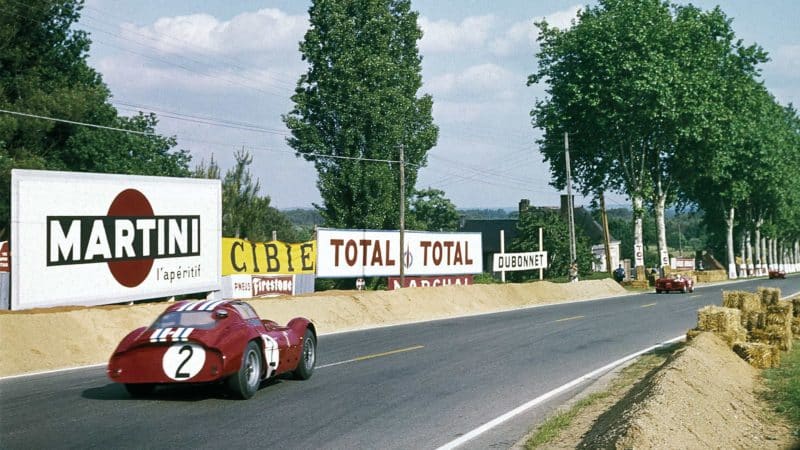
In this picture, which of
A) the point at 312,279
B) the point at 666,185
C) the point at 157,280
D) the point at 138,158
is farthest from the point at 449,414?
the point at 666,185

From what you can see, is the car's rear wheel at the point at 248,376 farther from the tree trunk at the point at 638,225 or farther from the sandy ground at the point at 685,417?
the tree trunk at the point at 638,225

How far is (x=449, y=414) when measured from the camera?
1161cm

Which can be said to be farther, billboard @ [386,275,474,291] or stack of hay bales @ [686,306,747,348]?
billboard @ [386,275,474,291]

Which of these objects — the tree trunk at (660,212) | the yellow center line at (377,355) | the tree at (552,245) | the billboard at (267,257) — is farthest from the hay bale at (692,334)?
the tree trunk at (660,212)

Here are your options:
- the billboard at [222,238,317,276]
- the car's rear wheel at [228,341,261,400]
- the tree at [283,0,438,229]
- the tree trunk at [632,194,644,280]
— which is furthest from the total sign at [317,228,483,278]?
the car's rear wheel at [228,341,261,400]

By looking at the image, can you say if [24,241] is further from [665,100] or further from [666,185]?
[666,185]

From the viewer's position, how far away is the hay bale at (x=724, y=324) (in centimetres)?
1747

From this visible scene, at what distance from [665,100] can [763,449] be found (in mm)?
55020

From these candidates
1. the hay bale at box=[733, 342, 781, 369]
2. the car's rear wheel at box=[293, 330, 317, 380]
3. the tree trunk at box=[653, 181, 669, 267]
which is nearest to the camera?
the car's rear wheel at box=[293, 330, 317, 380]

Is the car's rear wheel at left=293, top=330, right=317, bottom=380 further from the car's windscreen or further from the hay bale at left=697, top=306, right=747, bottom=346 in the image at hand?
the hay bale at left=697, top=306, right=747, bottom=346

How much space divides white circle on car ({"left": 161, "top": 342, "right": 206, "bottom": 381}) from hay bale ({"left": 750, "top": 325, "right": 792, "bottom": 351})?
11855 millimetres

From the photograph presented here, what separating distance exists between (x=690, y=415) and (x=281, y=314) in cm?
1920

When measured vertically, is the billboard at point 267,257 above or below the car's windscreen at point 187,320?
above

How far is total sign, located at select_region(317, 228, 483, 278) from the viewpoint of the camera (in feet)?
126
